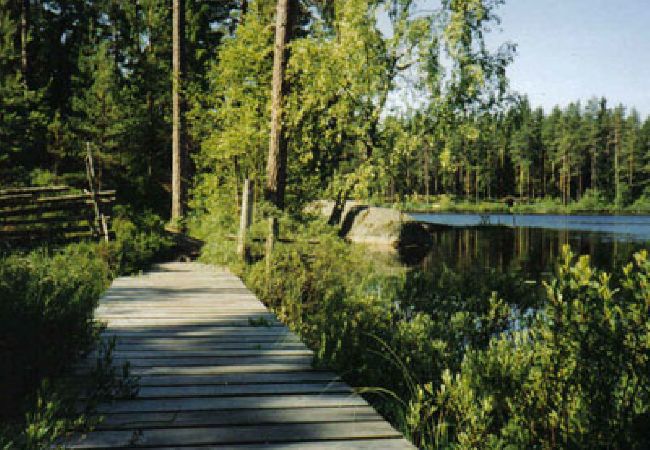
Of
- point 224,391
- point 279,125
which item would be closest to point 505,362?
point 224,391

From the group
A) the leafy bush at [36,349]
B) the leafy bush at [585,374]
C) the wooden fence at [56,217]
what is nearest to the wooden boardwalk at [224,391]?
the leafy bush at [36,349]

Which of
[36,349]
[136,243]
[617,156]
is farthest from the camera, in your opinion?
[617,156]

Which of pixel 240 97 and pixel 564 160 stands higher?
pixel 564 160

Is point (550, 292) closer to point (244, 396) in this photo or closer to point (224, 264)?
point (244, 396)

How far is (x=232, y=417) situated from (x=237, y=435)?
0.95 feet

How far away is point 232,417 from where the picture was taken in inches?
135

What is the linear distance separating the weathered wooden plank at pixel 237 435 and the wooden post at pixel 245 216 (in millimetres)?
7517

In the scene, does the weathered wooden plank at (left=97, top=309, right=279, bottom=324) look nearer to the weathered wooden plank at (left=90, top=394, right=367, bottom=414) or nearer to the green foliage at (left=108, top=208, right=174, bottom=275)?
the weathered wooden plank at (left=90, top=394, right=367, bottom=414)

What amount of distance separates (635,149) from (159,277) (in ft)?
302

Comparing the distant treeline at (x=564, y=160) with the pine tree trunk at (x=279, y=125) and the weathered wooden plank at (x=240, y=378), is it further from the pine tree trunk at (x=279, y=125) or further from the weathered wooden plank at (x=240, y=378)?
the weathered wooden plank at (x=240, y=378)

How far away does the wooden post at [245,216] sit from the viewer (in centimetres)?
1059

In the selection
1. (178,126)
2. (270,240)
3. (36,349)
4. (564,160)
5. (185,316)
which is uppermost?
(564,160)

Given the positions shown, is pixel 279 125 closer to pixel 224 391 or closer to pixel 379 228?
pixel 224 391

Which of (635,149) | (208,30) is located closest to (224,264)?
(208,30)
